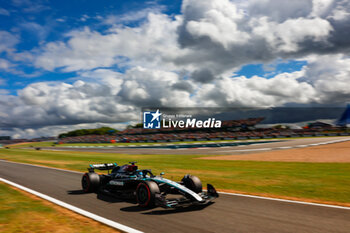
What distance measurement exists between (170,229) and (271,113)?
75.7 m

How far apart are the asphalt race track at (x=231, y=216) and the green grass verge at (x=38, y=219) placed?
2.15ft

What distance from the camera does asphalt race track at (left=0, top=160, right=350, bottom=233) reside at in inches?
200

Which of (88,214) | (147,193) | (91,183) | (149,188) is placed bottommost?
(88,214)

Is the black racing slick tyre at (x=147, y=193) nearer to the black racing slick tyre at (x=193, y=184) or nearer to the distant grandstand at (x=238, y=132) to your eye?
the black racing slick tyre at (x=193, y=184)

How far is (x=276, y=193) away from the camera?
8.48 metres

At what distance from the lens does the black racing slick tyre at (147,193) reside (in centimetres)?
662

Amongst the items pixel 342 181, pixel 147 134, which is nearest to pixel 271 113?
pixel 147 134

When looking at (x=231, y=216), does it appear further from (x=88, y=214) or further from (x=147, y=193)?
(x=88, y=214)

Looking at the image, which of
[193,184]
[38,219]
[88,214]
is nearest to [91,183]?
[88,214]

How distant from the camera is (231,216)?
5.87 metres

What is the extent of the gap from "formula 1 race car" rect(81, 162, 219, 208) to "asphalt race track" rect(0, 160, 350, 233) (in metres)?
0.26

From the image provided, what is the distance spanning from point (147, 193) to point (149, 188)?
177 mm

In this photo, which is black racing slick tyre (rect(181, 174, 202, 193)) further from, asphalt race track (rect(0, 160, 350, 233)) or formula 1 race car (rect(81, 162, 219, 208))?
asphalt race track (rect(0, 160, 350, 233))

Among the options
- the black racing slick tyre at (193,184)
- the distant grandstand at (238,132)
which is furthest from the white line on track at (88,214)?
the distant grandstand at (238,132)
